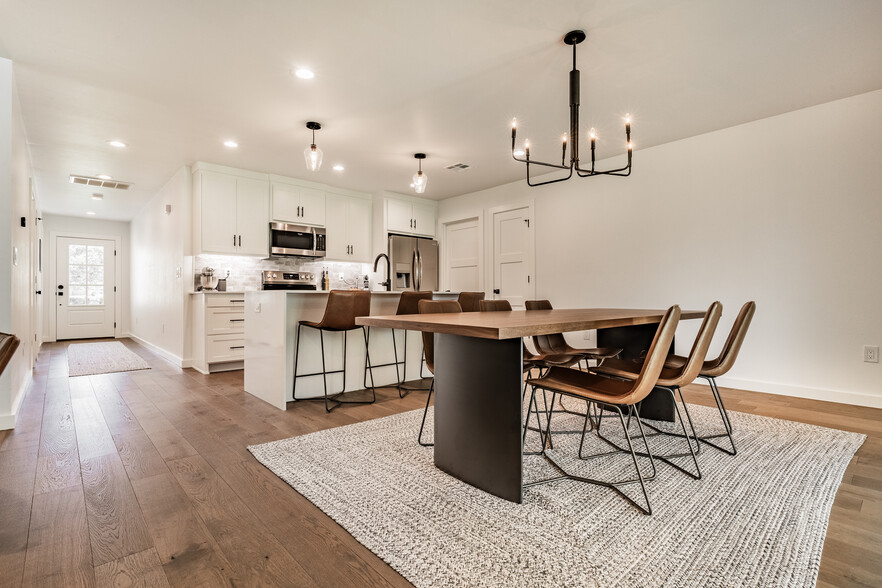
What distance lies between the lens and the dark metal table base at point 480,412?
67.3 inches

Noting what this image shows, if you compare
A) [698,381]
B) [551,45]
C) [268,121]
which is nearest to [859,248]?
[698,381]

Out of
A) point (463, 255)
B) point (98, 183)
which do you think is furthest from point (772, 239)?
point (98, 183)

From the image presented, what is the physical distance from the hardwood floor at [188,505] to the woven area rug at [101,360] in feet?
5.77

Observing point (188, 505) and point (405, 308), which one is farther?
point (405, 308)

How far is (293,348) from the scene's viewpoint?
3396 mm

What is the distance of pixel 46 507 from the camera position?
1714mm

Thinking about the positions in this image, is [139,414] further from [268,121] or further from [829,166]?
[829,166]

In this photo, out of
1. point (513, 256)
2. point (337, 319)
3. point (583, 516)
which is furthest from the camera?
point (513, 256)

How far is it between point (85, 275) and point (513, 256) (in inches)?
326

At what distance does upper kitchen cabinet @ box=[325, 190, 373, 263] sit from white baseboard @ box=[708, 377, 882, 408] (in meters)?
4.76

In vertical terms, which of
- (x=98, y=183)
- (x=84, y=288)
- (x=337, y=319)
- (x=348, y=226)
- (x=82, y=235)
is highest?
(x=98, y=183)

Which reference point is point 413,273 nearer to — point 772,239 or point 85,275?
point 772,239

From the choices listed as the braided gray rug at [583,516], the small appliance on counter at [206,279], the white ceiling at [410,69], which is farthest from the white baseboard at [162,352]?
the braided gray rug at [583,516]

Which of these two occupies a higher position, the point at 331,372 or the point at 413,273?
the point at 413,273
